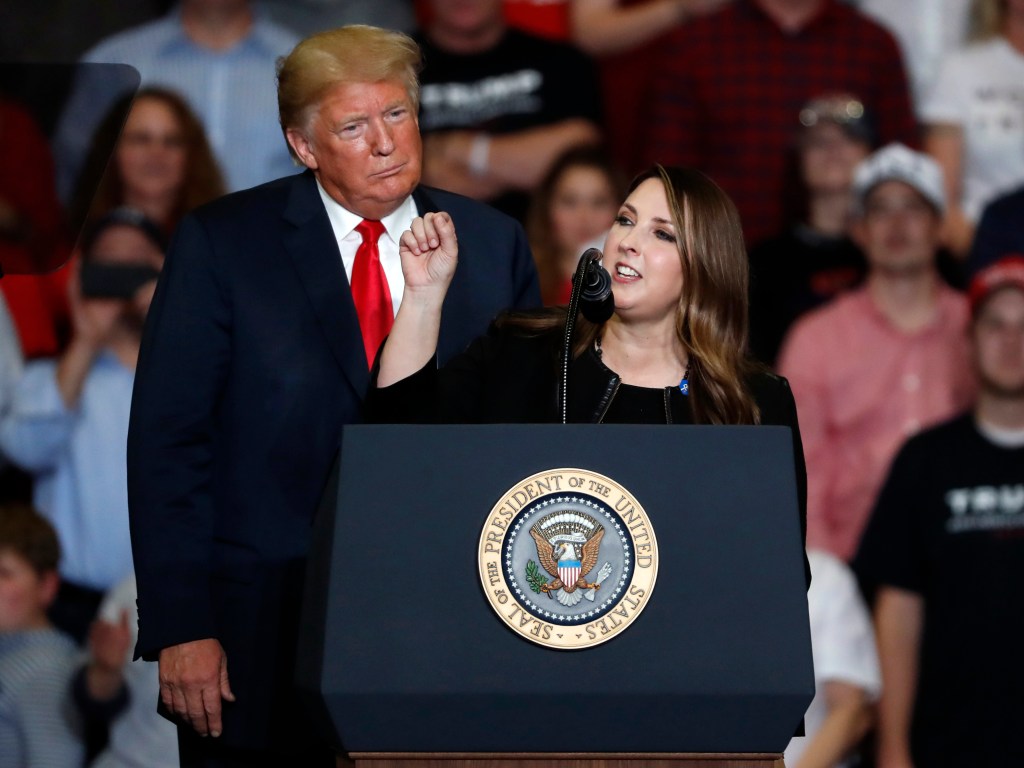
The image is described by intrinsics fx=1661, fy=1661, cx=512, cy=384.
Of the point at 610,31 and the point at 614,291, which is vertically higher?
the point at 610,31

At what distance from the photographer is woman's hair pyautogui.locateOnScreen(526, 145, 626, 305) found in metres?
4.66

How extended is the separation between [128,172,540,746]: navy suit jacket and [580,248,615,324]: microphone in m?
0.42

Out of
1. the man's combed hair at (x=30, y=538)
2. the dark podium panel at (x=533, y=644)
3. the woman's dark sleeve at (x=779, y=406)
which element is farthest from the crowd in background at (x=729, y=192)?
the dark podium panel at (x=533, y=644)

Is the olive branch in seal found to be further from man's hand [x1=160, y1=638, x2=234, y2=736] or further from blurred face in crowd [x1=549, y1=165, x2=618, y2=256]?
blurred face in crowd [x1=549, y1=165, x2=618, y2=256]

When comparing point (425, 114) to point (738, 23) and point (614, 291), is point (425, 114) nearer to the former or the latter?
point (738, 23)

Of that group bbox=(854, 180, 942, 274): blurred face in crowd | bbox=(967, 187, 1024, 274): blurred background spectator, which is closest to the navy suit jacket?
bbox=(854, 180, 942, 274): blurred face in crowd

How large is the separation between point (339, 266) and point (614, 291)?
407 mm

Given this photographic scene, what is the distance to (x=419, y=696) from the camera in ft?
5.95

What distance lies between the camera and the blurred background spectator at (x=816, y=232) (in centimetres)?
479

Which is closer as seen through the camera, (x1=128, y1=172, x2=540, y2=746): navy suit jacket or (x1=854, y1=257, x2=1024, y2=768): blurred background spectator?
(x1=128, y1=172, x2=540, y2=746): navy suit jacket

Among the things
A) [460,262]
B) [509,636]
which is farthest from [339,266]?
[509,636]

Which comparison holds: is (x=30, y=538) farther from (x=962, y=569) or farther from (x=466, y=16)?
(x=962, y=569)

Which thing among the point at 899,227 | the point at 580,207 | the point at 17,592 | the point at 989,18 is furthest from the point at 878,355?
the point at 17,592

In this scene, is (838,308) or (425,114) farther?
(425,114)
